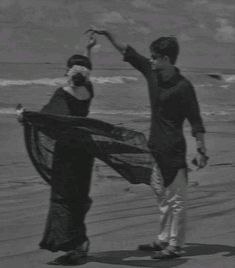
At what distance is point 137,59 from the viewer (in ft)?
20.3

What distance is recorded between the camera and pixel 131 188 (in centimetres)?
988

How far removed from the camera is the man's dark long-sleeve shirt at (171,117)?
6.00 metres

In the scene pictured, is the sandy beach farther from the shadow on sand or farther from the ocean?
the ocean

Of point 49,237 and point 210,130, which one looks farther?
point 210,130

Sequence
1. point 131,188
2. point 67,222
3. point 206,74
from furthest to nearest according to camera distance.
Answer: point 206,74 < point 131,188 < point 67,222

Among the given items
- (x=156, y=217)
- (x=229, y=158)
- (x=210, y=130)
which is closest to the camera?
(x=156, y=217)

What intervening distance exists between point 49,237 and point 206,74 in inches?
2080

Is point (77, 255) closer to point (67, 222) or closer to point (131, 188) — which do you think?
point (67, 222)

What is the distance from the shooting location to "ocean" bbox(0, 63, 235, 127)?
2709 cm

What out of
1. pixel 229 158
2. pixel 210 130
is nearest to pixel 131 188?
pixel 229 158

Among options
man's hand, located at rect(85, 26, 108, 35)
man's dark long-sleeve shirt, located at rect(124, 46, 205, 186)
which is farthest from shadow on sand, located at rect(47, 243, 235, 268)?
man's hand, located at rect(85, 26, 108, 35)

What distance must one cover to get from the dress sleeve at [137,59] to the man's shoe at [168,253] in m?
1.28

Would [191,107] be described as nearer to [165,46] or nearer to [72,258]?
[165,46]

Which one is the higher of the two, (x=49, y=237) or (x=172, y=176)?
(x=172, y=176)
